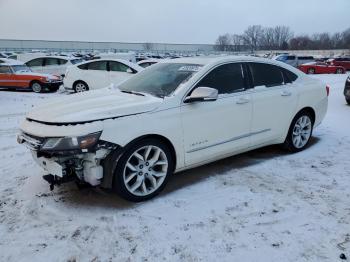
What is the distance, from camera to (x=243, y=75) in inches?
196

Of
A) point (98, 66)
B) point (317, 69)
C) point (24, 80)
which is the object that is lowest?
point (317, 69)

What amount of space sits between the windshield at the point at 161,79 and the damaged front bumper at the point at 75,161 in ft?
A: 3.71

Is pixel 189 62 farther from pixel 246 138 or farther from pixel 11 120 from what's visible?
pixel 11 120

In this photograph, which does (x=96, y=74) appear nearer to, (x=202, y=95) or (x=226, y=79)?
(x=226, y=79)

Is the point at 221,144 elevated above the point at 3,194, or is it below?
above

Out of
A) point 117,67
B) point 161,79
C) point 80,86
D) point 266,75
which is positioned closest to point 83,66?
point 80,86

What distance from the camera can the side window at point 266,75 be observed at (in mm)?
5121

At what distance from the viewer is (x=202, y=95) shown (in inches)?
162

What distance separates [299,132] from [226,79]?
1824 millimetres

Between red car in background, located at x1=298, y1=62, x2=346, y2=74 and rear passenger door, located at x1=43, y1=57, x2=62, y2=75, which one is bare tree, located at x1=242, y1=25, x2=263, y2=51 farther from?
rear passenger door, located at x1=43, y1=57, x2=62, y2=75

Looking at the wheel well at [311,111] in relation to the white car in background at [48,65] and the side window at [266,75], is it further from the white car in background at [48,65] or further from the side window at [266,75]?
the white car in background at [48,65]

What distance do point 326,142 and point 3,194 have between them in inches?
204

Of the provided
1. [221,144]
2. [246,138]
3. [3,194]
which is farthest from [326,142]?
[3,194]

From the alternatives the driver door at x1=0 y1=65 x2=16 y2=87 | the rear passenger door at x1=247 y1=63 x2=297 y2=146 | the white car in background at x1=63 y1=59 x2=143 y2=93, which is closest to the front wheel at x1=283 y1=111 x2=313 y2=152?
the rear passenger door at x1=247 y1=63 x2=297 y2=146
